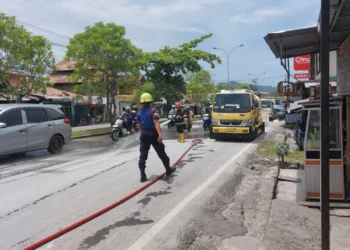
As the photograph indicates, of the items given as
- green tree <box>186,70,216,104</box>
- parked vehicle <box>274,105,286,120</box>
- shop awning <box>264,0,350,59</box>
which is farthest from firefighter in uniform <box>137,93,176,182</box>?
green tree <box>186,70,216,104</box>

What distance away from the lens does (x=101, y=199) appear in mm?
5594

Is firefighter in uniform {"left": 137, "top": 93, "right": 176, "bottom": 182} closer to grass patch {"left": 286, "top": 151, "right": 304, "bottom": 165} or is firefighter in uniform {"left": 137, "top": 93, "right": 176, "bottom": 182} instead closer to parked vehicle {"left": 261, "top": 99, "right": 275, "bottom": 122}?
grass patch {"left": 286, "top": 151, "right": 304, "bottom": 165}

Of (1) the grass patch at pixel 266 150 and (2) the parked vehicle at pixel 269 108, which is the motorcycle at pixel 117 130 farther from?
(2) the parked vehicle at pixel 269 108

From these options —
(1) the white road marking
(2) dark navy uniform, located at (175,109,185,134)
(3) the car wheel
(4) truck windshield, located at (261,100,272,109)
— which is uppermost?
(4) truck windshield, located at (261,100,272,109)

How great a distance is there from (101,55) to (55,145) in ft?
34.8

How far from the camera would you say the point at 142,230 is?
168 inches

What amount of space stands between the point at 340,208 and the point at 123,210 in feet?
11.5

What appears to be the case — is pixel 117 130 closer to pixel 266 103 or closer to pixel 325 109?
pixel 325 109

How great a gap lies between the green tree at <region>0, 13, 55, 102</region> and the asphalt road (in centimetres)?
761

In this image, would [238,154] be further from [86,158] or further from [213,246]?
[213,246]

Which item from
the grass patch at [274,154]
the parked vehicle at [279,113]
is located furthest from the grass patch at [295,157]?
the parked vehicle at [279,113]

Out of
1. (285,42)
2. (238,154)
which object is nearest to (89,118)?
(238,154)

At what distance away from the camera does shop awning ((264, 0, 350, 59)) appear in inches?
203

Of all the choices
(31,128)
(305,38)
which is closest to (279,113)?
(31,128)
